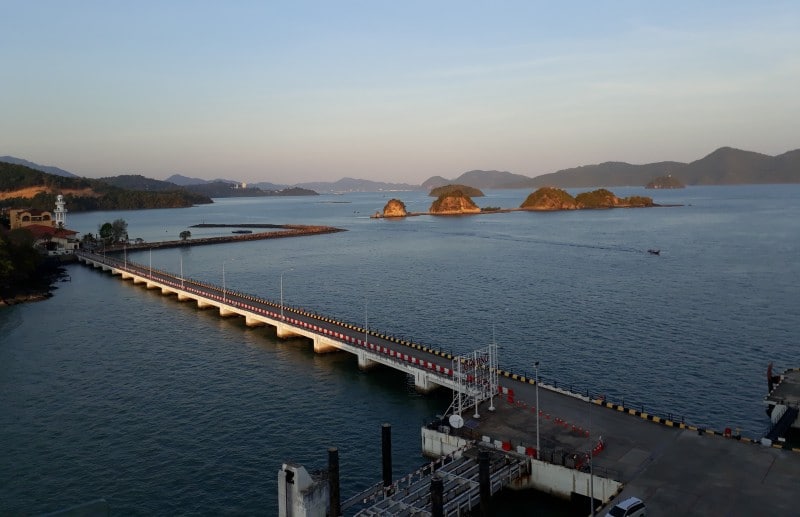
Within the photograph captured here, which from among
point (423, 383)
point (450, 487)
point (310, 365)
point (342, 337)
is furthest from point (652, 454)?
point (310, 365)

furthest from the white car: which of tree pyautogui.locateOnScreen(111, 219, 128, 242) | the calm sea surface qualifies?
tree pyautogui.locateOnScreen(111, 219, 128, 242)

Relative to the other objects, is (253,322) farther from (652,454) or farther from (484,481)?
(652,454)

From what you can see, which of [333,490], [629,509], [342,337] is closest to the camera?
[629,509]

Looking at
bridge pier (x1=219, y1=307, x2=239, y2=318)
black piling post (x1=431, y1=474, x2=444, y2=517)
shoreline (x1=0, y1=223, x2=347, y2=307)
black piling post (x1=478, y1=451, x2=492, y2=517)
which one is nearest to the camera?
black piling post (x1=431, y1=474, x2=444, y2=517)

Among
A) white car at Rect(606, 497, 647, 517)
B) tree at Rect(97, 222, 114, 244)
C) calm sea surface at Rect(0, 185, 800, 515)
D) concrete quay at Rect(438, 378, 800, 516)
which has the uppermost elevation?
tree at Rect(97, 222, 114, 244)

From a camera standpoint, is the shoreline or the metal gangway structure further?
the shoreline

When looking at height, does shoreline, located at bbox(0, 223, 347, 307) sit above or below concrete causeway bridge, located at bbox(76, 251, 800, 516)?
above

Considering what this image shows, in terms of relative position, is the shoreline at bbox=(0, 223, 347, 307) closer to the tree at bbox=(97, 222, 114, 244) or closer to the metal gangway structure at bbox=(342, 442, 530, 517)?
the tree at bbox=(97, 222, 114, 244)

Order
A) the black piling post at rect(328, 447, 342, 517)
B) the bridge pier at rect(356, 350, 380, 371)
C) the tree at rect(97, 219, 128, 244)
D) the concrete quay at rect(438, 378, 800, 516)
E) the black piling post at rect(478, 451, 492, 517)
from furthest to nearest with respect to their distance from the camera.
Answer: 1. the tree at rect(97, 219, 128, 244)
2. the bridge pier at rect(356, 350, 380, 371)
3. the black piling post at rect(328, 447, 342, 517)
4. the black piling post at rect(478, 451, 492, 517)
5. the concrete quay at rect(438, 378, 800, 516)
